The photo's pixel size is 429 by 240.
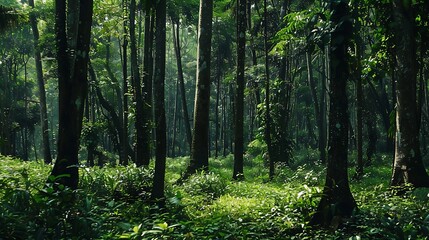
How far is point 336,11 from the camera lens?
659cm

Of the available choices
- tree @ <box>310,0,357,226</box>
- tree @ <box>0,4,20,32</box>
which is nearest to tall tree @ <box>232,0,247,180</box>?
tree @ <box>310,0,357,226</box>

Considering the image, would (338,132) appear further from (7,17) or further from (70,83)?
(7,17)

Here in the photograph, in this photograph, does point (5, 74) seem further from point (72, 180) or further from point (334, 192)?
point (334, 192)

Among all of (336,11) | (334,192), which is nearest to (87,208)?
(334,192)

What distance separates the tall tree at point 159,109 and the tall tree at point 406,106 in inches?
196

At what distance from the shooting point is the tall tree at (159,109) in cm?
752

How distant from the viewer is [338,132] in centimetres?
670

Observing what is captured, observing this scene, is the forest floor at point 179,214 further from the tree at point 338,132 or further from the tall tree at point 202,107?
the tall tree at point 202,107

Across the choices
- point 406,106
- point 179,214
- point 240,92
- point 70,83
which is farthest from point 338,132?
point 240,92

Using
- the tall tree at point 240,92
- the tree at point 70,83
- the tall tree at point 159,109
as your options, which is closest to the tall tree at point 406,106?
the tall tree at point 159,109

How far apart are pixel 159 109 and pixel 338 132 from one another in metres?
3.15

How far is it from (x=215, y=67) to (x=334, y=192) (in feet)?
96.5

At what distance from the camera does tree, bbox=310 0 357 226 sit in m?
6.44

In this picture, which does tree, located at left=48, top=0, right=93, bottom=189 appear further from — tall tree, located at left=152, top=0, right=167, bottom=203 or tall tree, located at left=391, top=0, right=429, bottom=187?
tall tree, located at left=391, top=0, right=429, bottom=187
